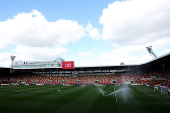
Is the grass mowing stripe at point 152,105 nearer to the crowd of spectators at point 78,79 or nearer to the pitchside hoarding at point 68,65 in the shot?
the crowd of spectators at point 78,79

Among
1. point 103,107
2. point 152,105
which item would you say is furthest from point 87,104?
point 152,105

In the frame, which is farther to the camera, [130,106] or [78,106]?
[78,106]

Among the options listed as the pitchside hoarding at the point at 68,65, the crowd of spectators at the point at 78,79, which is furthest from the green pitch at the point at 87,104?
the pitchside hoarding at the point at 68,65

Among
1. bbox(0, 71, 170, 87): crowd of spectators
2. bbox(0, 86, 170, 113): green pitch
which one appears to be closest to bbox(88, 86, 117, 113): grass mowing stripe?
bbox(0, 86, 170, 113): green pitch

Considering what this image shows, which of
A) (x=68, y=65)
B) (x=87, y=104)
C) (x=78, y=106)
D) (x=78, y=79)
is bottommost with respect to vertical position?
(x=78, y=79)

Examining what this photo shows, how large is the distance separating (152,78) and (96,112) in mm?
42136

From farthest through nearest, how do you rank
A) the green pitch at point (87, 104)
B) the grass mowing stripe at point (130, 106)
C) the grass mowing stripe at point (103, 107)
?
the green pitch at point (87, 104) < the grass mowing stripe at point (130, 106) < the grass mowing stripe at point (103, 107)

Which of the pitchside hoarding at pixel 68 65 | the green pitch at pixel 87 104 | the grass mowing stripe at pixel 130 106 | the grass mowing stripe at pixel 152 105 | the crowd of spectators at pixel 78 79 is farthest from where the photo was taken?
the pitchside hoarding at pixel 68 65

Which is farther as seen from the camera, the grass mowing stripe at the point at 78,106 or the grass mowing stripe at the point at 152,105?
the grass mowing stripe at the point at 78,106

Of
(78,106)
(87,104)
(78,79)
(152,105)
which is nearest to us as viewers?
(78,106)

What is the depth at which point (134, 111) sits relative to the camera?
1257cm

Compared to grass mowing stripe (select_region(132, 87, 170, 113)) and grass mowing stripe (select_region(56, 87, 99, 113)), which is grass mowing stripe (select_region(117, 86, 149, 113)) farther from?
grass mowing stripe (select_region(56, 87, 99, 113))

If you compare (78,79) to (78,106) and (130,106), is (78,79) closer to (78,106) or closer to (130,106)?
(78,106)

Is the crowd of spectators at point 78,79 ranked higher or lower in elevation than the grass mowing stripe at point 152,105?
lower
